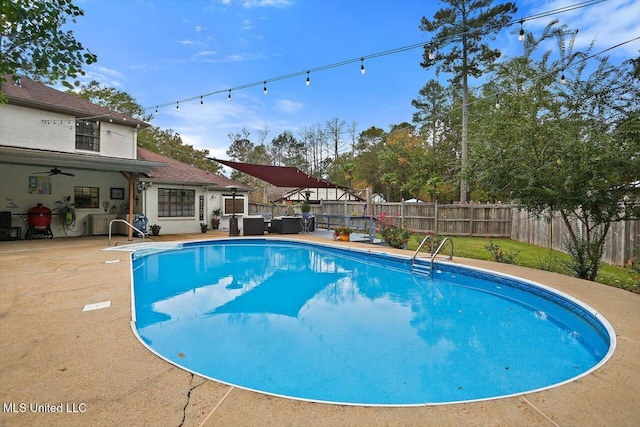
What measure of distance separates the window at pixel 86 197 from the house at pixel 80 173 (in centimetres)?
3

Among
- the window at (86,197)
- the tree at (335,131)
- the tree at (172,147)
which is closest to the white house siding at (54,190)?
the window at (86,197)

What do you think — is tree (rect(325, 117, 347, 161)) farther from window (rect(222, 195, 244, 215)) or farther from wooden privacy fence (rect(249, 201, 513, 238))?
window (rect(222, 195, 244, 215))

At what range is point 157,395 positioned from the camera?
2312 mm

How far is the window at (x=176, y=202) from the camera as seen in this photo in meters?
13.5

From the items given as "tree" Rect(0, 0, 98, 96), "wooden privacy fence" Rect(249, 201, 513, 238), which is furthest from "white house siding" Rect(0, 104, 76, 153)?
"wooden privacy fence" Rect(249, 201, 513, 238)

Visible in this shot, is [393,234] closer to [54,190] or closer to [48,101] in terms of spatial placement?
[54,190]

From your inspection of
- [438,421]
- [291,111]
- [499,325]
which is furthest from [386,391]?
[291,111]

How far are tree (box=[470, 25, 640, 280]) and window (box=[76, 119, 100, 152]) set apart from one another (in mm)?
12597

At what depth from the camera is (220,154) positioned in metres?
38.1

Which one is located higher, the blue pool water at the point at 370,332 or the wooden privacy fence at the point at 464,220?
the wooden privacy fence at the point at 464,220

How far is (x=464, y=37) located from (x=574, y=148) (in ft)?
48.8

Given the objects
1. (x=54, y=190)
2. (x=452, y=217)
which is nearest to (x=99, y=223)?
(x=54, y=190)

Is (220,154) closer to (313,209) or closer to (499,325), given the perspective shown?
(313,209)

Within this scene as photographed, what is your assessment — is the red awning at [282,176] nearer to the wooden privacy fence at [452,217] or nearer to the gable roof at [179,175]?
the wooden privacy fence at [452,217]
